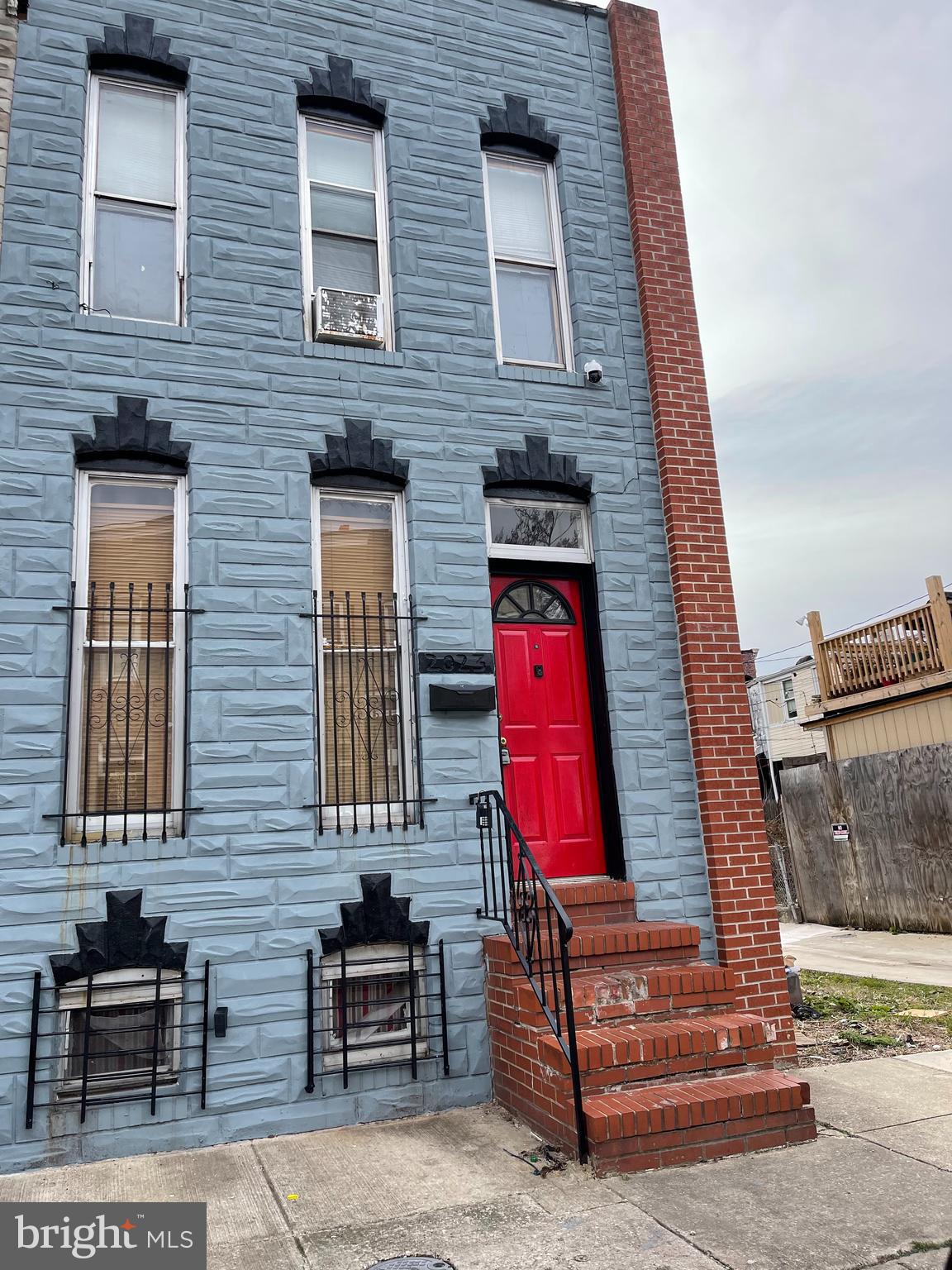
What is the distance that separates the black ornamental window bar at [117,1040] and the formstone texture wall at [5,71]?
457 cm

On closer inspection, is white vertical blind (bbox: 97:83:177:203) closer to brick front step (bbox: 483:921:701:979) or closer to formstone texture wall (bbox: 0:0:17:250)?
formstone texture wall (bbox: 0:0:17:250)

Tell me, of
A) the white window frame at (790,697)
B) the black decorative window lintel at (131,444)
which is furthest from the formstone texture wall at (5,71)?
the white window frame at (790,697)

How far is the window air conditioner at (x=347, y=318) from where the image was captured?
6562mm

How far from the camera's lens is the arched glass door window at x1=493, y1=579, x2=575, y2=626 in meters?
6.79

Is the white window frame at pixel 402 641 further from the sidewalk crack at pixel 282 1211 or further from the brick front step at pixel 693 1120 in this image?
the brick front step at pixel 693 1120

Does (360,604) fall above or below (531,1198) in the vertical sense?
above

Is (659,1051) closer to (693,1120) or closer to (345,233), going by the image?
(693,1120)

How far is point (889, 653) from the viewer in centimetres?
1484

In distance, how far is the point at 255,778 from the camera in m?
5.63

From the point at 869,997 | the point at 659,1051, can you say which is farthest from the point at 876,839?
the point at 659,1051

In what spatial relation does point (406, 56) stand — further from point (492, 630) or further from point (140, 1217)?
point (140, 1217)

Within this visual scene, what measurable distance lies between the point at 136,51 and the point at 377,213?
1.90 meters

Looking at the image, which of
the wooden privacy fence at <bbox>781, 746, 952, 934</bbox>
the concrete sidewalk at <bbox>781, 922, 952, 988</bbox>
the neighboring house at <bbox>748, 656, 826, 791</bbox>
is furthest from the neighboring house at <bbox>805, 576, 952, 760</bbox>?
the neighboring house at <bbox>748, 656, 826, 791</bbox>

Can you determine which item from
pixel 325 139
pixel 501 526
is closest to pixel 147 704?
pixel 501 526
